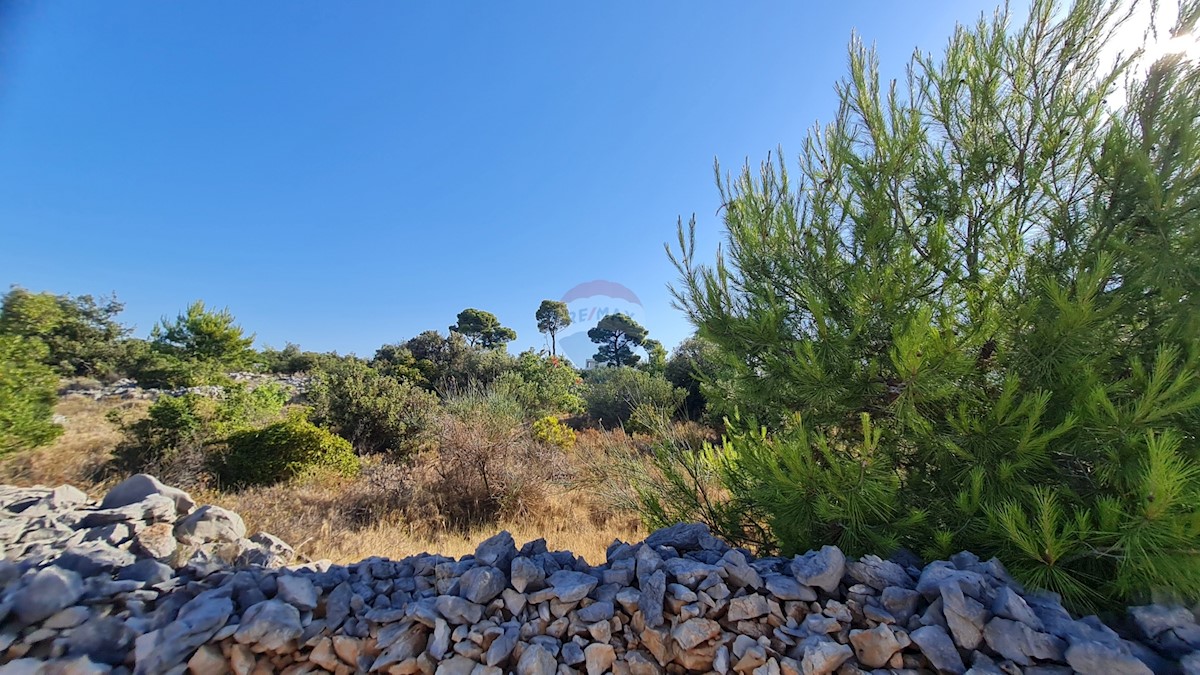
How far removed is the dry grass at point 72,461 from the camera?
523cm

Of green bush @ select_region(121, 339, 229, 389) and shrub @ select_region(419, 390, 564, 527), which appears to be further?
green bush @ select_region(121, 339, 229, 389)

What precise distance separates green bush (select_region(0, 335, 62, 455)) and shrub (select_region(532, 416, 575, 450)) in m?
6.26

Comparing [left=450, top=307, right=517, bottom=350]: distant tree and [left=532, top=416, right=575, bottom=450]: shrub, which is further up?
[left=450, top=307, right=517, bottom=350]: distant tree

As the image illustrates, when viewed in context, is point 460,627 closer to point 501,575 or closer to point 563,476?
point 501,575

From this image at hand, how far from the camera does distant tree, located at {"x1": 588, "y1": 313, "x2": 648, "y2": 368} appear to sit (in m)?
38.5

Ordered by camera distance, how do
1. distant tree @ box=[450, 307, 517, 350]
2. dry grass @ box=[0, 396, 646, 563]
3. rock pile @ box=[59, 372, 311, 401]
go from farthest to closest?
1. distant tree @ box=[450, 307, 517, 350]
2. rock pile @ box=[59, 372, 311, 401]
3. dry grass @ box=[0, 396, 646, 563]

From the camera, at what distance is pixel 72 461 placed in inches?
238

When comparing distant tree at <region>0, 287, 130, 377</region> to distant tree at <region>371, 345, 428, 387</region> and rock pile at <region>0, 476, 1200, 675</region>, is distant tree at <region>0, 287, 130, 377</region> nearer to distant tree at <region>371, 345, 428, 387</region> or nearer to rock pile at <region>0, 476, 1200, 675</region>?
distant tree at <region>371, 345, 428, 387</region>

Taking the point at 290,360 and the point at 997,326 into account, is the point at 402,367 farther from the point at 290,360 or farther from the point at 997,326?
the point at 997,326

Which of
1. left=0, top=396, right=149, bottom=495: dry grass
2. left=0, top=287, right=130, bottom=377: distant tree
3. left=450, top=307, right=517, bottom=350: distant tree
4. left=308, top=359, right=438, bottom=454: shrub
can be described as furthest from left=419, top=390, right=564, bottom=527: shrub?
left=450, top=307, right=517, bottom=350: distant tree

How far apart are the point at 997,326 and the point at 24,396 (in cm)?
933

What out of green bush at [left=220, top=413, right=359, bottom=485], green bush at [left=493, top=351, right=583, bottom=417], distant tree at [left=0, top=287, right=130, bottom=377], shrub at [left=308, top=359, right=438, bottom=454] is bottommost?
green bush at [left=220, top=413, right=359, bottom=485]

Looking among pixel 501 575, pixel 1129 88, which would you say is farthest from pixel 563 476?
pixel 1129 88

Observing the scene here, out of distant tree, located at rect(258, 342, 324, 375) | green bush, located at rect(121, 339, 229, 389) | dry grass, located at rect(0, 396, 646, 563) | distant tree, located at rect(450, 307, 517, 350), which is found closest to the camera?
dry grass, located at rect(0, 396, 646, 563)
